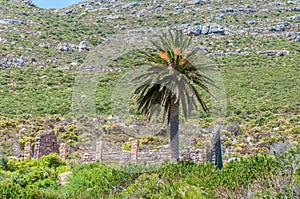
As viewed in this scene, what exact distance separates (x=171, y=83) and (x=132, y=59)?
90.7 feet

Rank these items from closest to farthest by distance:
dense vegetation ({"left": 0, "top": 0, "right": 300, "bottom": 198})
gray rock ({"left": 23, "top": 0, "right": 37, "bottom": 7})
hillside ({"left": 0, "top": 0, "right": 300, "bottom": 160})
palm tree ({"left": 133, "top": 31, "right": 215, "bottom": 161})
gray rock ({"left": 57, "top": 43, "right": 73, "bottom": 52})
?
dense vegetation ({"left": 0, "top": 0, "right": 300, "bottom": 198}) < palm tree ({"left": 133, "top": 31, "right": 215, "bottom": 161}) < hillside ({"left": 0, "top": 0, "right": 300, "bottom": 160}) < gray rock ({"left": 57, "top": 43, "right": 73, "bottom": 52}) < gray rock ({"left": 23, "top": 0, "right": 37, "bottom": 7})

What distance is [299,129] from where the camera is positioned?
31188 millimetres

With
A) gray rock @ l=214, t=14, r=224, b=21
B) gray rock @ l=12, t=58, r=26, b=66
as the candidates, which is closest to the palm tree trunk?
gray rock @ l=12, t=58, r=26, b=66

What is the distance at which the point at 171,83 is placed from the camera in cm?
1739

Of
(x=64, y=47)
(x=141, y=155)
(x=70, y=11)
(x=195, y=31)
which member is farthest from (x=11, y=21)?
(x=141, y=155)

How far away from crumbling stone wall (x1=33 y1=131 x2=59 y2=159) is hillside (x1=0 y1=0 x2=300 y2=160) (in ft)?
12.2

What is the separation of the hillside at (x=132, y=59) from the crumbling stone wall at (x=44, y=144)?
373cm

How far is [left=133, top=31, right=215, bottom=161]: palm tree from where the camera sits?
17.5 m

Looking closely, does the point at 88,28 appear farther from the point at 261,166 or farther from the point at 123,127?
the point at 261,166

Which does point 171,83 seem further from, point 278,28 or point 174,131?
point 278,28

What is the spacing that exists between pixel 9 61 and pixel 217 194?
41006 mm

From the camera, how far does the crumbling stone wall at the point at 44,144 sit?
923 inches

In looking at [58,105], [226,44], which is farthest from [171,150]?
[226,44]

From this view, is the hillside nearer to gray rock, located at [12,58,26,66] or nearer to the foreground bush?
gray rock, located at [12,58,26,66]
